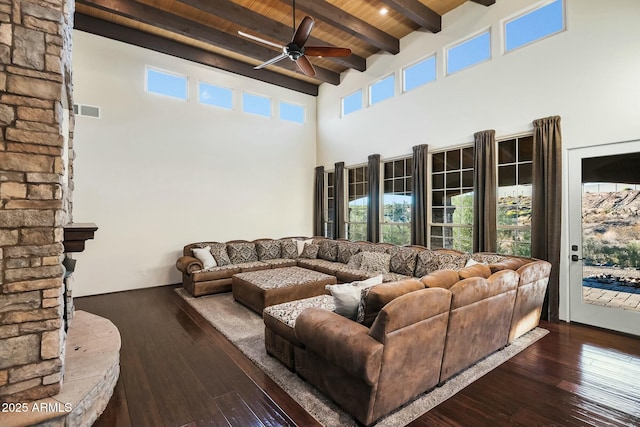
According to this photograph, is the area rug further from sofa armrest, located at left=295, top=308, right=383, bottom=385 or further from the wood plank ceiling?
the wood plank ceiling

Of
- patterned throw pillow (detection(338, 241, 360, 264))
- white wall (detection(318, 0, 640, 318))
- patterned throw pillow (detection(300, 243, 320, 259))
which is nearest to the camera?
white wall (detection(318, 0, 640, 318))

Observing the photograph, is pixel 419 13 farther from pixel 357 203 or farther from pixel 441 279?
pixel 441 279

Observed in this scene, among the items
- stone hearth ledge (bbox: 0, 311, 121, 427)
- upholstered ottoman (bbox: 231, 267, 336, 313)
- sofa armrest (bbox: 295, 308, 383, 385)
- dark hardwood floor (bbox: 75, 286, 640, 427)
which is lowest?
dark hardwood floor (bbox: 75, 286, 640, 427)

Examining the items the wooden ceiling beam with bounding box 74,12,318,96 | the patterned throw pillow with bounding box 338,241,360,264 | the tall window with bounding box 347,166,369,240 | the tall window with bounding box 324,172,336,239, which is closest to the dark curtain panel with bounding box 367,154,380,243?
the tall window with bounding box 347,166,369,240

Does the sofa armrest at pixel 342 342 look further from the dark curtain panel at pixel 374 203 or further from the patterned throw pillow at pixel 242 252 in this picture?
the dark curtain panel at pixel 374 203

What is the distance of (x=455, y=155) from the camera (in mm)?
5496

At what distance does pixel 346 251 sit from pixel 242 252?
2185 mm

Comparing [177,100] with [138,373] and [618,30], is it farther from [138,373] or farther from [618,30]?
[618,30]

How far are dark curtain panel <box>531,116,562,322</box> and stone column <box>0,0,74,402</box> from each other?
534 centimetres

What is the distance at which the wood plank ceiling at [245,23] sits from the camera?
4.95 meters

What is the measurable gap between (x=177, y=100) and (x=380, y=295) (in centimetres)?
612

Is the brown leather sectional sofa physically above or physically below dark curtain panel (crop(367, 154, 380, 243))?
below

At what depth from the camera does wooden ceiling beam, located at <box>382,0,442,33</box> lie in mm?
4898

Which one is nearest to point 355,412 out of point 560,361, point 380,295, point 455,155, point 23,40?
point 380,295
